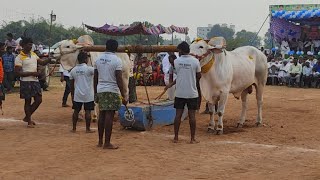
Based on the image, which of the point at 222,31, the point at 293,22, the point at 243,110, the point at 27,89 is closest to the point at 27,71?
the point at 27,89

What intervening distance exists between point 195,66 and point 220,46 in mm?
1227

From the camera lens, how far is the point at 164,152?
24.2 ft

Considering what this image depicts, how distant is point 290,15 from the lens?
2627 centimetres

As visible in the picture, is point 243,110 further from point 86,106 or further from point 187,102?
point 86,106

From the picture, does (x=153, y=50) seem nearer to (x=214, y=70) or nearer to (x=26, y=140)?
(x=214, y=70)

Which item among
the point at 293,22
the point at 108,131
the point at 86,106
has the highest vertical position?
the point at 293,22

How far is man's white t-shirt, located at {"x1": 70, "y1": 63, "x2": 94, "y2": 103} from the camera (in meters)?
8.94

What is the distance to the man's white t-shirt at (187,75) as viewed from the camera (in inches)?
316

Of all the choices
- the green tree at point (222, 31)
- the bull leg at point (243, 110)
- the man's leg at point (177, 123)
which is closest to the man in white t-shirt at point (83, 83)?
the man's leg at point (177, 123)

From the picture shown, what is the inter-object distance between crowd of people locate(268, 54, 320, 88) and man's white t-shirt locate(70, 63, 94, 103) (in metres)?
14.3

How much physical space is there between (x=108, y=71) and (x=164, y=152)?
1552mm

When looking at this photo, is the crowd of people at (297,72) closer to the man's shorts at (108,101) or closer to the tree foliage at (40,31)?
the man's shorts at (108,101)

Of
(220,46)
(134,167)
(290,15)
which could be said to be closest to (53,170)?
(134,167)

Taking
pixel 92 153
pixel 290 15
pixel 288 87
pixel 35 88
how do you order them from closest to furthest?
pixel 92 153 < pixel 35 88 < pixel 288 87 < pixel 290 15
